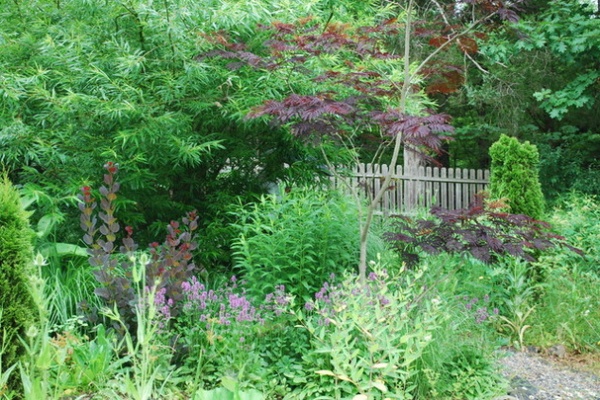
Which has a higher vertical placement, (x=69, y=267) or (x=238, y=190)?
(x=238, y=190)

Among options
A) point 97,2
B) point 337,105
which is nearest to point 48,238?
point 97,2

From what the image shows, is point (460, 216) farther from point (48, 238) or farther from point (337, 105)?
point (48, 238)

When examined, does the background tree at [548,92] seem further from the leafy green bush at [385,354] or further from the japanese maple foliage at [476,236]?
the leafy green bush at [385,354]

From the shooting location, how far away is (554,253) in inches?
221

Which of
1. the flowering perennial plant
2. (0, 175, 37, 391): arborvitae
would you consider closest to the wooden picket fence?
the flowering perennial plant

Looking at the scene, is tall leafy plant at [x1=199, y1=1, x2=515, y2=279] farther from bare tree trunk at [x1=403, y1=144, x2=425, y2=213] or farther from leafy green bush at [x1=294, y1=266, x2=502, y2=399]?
bare tree trunk at [x1=403, y1=144, x2=425, y2=213]

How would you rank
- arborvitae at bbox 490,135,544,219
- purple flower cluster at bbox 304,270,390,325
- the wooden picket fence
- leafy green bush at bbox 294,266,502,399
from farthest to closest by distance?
the wooden picket fence < arborvitae at bbox 490,135,544,219 < purple flower cluster at bbox 304,270,390,325 < leafy green bush at bbox 294,266,502,399

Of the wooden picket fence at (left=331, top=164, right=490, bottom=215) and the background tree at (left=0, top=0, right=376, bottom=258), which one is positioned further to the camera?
the wooden picket fence at (left=331, top=164, right=490, bottom=215)

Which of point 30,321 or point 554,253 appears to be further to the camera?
point 554,253

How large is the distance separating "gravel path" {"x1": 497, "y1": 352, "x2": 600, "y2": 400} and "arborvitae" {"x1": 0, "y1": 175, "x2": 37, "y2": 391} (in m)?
2.53

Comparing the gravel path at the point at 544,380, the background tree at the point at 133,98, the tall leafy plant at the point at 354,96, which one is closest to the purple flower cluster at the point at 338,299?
the tall leafy plant at the point at 354,96

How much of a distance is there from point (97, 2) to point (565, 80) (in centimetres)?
1035

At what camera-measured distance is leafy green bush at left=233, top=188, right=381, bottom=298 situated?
394 cm

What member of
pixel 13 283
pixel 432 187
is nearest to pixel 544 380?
pixel 13 283
